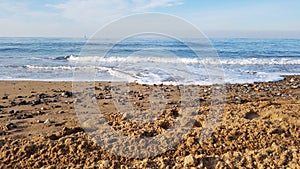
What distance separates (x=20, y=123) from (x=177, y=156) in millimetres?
4269

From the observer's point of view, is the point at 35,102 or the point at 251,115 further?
the point at 35,102

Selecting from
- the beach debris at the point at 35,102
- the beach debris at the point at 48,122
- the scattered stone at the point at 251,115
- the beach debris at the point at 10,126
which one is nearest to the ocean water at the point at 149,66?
the beach debris at the point at 35,102

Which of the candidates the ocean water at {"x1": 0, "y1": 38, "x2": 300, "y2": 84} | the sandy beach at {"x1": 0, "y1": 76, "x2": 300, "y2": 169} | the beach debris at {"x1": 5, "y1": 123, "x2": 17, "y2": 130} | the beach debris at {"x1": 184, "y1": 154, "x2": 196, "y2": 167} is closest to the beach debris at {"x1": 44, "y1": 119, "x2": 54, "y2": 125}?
the sandy beach at {"x1": 0, "y1": 76, "x2": 300, "y2": 169}

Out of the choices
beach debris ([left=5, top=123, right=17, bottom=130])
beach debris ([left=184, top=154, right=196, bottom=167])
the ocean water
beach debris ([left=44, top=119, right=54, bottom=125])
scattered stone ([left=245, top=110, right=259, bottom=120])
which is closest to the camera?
beach debris ([left=184, top=154, right=196, bottom=167])

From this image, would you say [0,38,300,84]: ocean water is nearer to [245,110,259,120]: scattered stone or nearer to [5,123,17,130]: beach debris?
[5,123,17,130]: beach debris

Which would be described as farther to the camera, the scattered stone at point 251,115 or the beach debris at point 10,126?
the beach debris at point 10,126

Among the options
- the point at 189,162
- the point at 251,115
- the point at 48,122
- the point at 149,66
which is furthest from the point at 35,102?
the point at 149,66

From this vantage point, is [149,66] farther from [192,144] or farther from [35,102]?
[192,144]

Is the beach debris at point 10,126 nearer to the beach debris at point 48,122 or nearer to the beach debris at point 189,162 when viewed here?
the beach debris at point 48,122

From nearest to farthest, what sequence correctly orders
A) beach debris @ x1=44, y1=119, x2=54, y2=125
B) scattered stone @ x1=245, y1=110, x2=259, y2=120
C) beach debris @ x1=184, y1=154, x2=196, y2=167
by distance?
beach debris @ x1=184, y1=154, x2=196, y2=167, scattered stone @ x1=245, y1=110, x2=259, y2=120, beach debris @ x1=44, y1=119, x2=54, y2=125

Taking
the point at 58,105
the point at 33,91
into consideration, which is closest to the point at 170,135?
the point at 58,105

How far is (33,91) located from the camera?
9984 millimetres

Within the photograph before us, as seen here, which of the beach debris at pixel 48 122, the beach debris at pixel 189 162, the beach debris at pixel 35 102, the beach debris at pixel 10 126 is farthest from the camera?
the beach debris at pixel 35 102

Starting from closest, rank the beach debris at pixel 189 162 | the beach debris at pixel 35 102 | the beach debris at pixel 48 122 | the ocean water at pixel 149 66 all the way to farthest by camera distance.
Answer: the beach debris at pixel 189 162
the beach debris at pixel 48 122
the beach debris at pixel 35 102
the ocean water at pixel 149 66
